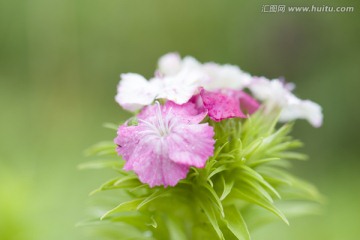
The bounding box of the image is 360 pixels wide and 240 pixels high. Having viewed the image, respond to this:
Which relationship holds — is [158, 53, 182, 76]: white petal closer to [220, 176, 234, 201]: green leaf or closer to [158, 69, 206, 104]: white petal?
[158, 69, 206, 104]: white petal

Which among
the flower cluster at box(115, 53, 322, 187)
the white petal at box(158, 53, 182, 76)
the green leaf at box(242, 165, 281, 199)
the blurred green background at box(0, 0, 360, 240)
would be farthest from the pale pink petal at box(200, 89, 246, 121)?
the blurred green background at box(0, 0, 360, 240)

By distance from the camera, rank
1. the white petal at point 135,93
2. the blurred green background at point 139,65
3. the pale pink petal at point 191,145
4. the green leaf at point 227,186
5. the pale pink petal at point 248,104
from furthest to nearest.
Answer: the blurred green background at point 139,65
the pale pink petal at point 248,104
the white petal at point 135,93
the green leaf at point 227,186
the pale pink petal at point 191,145

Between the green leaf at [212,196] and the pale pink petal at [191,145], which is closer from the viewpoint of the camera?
the pale pink petal at [191,145]

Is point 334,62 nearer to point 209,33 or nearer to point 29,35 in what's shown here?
point 209,33

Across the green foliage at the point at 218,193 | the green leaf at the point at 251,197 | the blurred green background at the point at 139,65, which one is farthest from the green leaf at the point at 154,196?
the blurred green background at the point at 139,65

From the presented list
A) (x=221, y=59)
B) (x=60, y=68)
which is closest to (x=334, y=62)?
(x=221, y=59)

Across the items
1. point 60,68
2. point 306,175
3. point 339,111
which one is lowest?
point 306,175

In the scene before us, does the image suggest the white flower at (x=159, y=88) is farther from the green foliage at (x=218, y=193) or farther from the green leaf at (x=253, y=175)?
the green leaf at (x=253, y=175)
